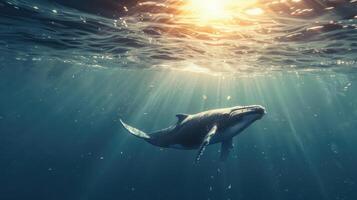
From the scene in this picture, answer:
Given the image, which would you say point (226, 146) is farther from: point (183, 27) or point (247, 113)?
point (183, 27)

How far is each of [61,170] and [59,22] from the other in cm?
2081

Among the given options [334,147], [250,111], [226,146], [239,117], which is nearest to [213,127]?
[239,117]

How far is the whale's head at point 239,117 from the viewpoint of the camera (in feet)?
35.6

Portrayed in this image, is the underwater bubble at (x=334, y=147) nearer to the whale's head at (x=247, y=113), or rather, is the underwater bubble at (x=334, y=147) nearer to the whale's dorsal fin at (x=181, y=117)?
the whale's dorsal fin at (x=181, y=117)

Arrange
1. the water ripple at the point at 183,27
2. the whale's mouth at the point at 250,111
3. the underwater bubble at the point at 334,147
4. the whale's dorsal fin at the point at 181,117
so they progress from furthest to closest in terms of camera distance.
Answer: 1. the underwater bubble at the point at 334,147
2. the water ripple at the point at 183,27
3. the whale's dorsal fin at the point at 181,117
4. the whale's mouth at the point at 250,111

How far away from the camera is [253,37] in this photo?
19.6 meters

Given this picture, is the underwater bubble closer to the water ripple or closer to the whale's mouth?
the water ripple

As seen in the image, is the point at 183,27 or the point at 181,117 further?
the point at 183,27

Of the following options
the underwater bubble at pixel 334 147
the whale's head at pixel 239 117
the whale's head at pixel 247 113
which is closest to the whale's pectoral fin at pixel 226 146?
the whale's head at pixel 239 117

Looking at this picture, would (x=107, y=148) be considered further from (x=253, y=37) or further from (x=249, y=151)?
(x=253, y=37)

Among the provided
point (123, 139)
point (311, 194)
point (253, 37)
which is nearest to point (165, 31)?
point (253, 37)

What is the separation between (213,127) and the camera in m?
11.2

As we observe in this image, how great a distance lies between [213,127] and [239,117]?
3.19 ft

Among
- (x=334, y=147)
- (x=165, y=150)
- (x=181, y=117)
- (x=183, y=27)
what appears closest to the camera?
(x=181, y=117)
